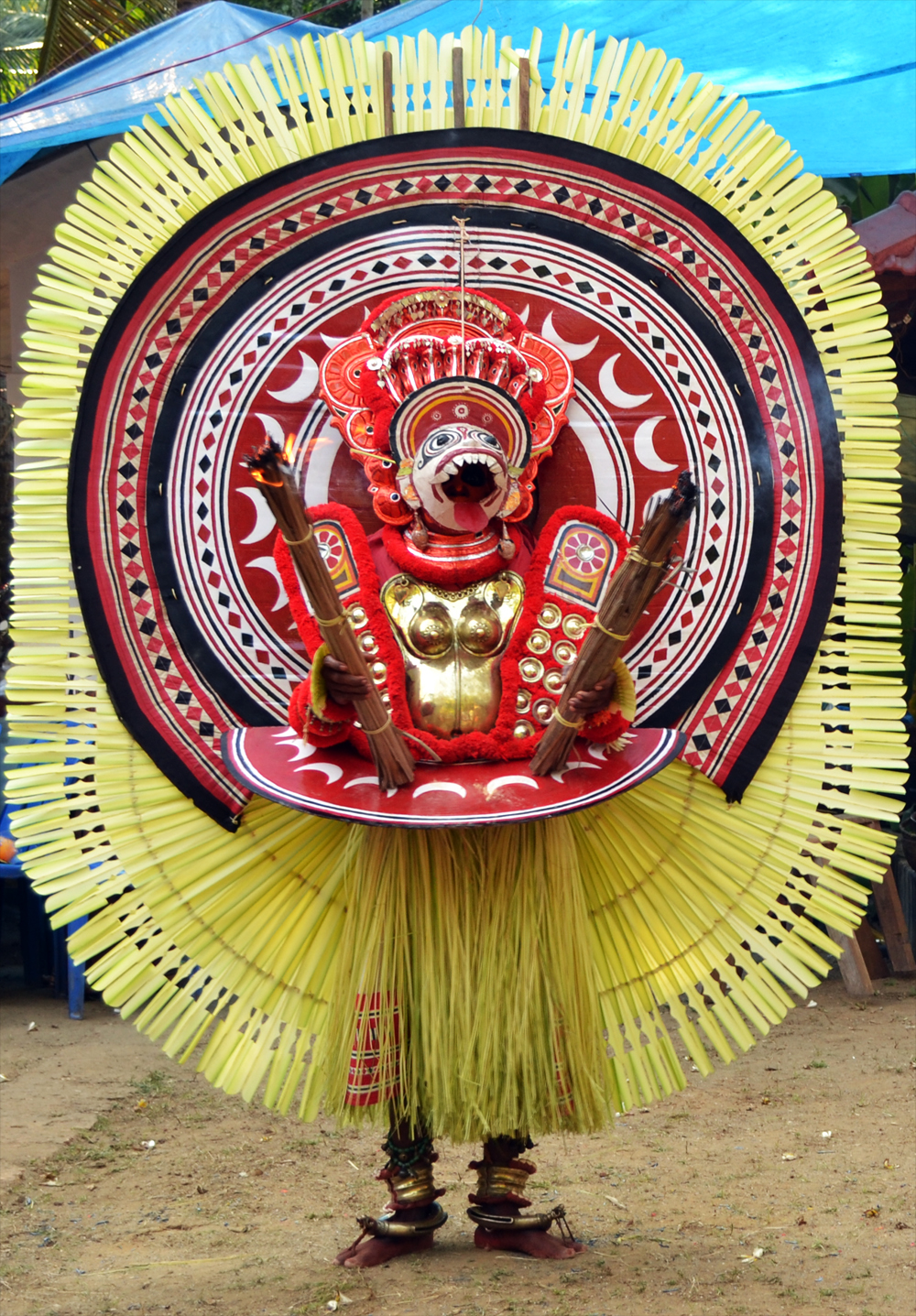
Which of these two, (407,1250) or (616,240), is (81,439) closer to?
(616,240)

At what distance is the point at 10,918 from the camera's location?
8.09 m

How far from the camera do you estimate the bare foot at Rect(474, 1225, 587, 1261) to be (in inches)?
128

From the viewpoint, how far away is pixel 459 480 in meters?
2.86

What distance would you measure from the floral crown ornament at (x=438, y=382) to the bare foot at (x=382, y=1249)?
1680 millimetres

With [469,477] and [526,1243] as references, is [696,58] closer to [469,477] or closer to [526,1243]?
[469,477]

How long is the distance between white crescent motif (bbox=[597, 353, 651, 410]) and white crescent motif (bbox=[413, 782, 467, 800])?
100cm

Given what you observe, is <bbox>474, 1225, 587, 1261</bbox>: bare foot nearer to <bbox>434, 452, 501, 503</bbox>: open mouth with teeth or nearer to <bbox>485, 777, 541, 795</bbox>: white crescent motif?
<bbox>485, 777, 541, 795</bbox>: white crescent motif

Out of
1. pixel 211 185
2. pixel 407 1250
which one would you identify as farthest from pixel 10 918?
pixel 211 185

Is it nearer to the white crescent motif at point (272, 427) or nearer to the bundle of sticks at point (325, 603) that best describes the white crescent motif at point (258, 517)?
the white crescent motif at point (272, 427)

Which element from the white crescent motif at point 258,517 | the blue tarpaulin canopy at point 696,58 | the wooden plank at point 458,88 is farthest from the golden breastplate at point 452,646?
the blue tarpaulin canopy at point 696,58

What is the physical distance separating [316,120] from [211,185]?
0.28 metres

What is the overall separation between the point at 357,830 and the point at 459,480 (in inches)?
31.8

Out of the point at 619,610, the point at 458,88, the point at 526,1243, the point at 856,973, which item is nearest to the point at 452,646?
the point at 619,610

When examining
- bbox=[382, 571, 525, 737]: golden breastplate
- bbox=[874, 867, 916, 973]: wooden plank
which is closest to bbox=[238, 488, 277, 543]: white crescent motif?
bbox=[382, 571, 525, 737]: golden breastplate
